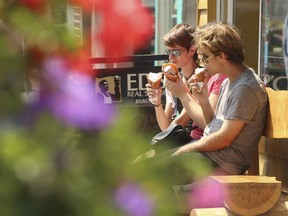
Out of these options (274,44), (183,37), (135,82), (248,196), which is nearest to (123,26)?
(248,196)

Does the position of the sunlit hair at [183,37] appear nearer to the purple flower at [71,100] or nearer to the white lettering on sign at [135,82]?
the white lettering on sign at [135,82]

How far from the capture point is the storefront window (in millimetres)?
5621

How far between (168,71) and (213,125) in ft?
1.56

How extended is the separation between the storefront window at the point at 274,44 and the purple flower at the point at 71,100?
483 centimetres

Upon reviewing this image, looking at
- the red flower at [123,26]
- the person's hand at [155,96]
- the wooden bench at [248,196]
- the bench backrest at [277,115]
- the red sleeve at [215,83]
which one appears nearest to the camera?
the red flower at [123,26]

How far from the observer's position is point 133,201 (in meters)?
0.81

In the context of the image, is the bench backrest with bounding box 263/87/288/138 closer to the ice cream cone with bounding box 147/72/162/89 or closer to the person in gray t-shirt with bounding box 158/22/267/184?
the person in gray t-shirt with bounding box 158/22/267/184

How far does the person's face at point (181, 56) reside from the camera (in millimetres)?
4938

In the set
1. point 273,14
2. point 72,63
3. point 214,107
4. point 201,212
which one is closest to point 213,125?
point 214,107

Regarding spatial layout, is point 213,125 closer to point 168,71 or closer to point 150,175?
point 168,71

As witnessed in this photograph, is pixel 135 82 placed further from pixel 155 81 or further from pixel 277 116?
pixel 277 116

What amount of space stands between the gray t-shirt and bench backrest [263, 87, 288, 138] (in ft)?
0.13

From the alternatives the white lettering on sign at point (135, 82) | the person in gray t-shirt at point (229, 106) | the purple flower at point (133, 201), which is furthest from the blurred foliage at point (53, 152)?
the white lettering on sign at point (135, 82)

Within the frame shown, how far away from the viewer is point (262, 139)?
14.5ft
